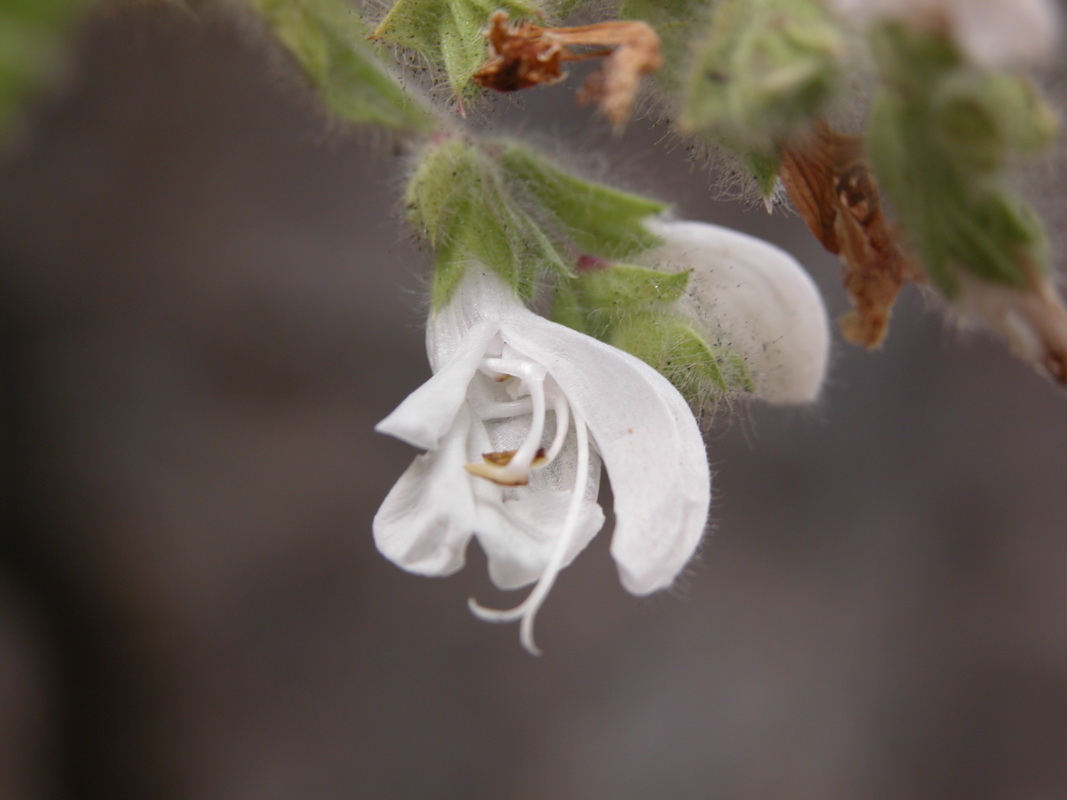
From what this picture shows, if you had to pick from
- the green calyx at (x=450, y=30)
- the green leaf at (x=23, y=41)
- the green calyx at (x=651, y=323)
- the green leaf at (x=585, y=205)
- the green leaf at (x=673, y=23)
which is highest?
the green leaf at (x=23, y=41)

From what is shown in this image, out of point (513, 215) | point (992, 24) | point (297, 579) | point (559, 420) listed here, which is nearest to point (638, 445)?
point (559, 420)

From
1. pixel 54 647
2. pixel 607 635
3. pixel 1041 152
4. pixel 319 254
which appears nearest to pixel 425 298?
pixel 1041 152

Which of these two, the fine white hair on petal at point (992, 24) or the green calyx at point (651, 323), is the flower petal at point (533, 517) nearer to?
the green calyx at point (651, 323)

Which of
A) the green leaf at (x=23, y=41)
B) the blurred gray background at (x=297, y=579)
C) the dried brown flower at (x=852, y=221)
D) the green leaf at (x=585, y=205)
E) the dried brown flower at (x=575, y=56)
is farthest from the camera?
the blurred gray background at (x=297, y=579)

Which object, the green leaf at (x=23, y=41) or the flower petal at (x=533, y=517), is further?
the flower petal at (x=533, y=517)

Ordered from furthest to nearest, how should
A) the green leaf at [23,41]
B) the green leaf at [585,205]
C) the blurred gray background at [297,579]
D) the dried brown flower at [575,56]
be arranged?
the blurred gray background at [297,579]
the green leaf at [585,205]
the dried brown flower at [575,56]
the green leaf at [23,41]

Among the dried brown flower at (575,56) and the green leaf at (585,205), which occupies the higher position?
the dried brown flower at (575,56)

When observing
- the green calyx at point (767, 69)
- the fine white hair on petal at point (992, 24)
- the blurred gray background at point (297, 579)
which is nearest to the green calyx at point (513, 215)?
the green calyx at point (767, 69)
